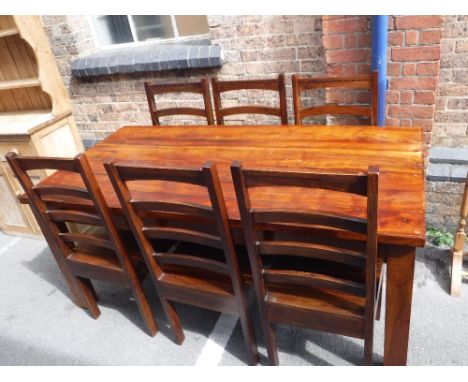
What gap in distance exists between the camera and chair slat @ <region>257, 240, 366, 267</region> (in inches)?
49.3

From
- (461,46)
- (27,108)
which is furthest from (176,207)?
(27,108)

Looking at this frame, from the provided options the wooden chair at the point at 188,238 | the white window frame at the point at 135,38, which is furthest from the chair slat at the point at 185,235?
the white window frame at the point at 135,38

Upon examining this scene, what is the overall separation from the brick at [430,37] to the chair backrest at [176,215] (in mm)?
1404

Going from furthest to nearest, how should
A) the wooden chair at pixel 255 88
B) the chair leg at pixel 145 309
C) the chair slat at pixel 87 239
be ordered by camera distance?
1. the wooden chair at pixel 255 88
2. the chair leg at pixel 145 309
3. the chair slat at pixel 87 239

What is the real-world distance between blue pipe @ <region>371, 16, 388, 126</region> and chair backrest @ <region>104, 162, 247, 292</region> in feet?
3.95

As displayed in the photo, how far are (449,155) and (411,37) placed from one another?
0.78 metres

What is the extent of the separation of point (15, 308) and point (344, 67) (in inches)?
95.6

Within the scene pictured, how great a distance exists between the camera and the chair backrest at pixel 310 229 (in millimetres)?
1094

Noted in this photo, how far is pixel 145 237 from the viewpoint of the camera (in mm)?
1586

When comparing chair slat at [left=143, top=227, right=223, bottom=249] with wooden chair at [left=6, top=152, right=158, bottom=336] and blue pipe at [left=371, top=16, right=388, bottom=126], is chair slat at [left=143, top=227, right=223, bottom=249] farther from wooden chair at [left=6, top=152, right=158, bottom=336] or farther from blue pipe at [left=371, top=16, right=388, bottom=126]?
blue pipe at [left=371, top=16, right=388, bottom=126]

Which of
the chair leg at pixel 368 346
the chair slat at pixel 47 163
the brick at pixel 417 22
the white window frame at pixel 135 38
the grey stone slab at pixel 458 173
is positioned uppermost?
the white window frame at pixel 135 38

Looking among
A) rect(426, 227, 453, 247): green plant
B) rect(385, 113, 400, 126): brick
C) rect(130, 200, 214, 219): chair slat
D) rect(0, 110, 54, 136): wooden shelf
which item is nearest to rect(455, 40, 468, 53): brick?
rect(385, 113, 400, 126): brick

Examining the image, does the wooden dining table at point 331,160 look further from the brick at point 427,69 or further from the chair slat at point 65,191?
the brick at point 427,69
